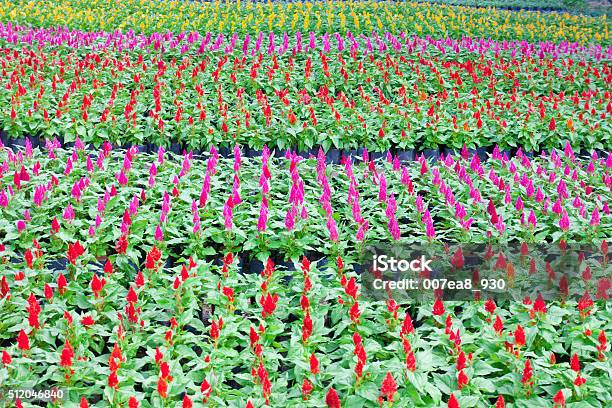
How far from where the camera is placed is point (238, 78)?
7867mm

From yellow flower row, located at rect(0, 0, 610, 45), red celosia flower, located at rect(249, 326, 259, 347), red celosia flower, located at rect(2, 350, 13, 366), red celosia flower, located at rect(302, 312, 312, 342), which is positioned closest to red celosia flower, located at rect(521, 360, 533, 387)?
red celosia flower, located at rect(302, 312, 312, 342)

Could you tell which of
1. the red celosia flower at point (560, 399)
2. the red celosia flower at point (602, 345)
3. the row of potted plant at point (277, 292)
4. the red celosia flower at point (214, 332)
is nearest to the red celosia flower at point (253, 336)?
the row of potted plant at point (277, 292)

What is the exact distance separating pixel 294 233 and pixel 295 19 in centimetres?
799

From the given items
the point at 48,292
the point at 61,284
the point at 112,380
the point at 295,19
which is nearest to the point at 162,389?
the point at 112,380

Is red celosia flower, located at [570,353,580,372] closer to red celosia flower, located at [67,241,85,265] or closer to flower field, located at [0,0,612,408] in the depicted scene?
flower field, located at [0,0,612,408]

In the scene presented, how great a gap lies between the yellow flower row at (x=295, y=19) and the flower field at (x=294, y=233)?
97.2 inches

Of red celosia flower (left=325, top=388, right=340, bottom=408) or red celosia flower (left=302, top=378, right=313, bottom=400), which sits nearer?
red celosia flower (left=325, top=388, right=340, bottom=408)

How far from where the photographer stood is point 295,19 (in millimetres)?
11539

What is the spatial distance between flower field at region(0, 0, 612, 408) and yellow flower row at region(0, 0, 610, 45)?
247 cm

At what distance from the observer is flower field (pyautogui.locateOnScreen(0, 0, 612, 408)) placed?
2.94 meters

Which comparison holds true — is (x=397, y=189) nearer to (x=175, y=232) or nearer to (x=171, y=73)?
(x=175, y=232)

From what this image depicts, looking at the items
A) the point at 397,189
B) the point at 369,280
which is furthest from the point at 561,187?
the point at 369,280

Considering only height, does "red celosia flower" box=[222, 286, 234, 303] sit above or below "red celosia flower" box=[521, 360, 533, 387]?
above

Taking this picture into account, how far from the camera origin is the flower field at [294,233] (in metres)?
2.94
